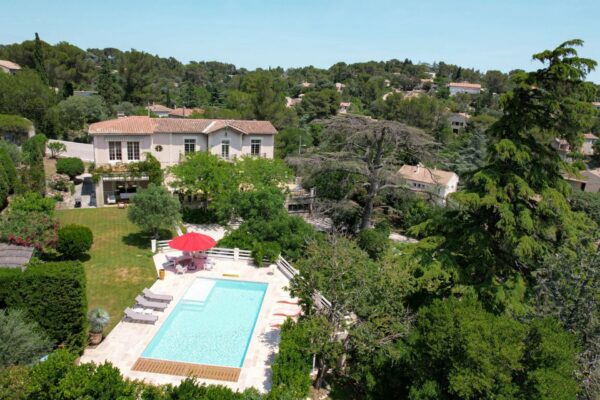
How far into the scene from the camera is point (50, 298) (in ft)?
47.9

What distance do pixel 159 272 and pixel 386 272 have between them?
43.0 feet

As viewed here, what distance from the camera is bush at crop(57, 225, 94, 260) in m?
21.9

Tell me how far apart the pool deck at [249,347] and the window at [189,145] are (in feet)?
50.1

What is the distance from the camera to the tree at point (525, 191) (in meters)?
13.3

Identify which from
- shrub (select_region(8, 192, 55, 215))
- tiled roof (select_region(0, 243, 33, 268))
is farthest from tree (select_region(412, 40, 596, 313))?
shrub (select_region(8, 192, 55, 215))

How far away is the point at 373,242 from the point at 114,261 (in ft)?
54.0

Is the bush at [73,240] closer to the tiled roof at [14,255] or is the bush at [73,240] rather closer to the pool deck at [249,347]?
the tiled roof at [14,255]

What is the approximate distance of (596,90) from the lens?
13336 millimetres

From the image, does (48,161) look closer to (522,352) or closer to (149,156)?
(149,156)

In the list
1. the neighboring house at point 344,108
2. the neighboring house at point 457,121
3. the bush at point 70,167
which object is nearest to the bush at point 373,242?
the bush at point 70,167

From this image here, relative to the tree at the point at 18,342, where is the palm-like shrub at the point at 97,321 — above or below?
below

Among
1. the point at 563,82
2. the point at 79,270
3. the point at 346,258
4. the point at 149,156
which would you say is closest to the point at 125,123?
the point at 149,156

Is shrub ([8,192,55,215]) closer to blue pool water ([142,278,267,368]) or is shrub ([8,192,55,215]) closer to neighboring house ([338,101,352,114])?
blue pool water ([142,278,267,368])

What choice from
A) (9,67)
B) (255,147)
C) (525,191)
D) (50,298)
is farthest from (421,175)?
(9,67)
